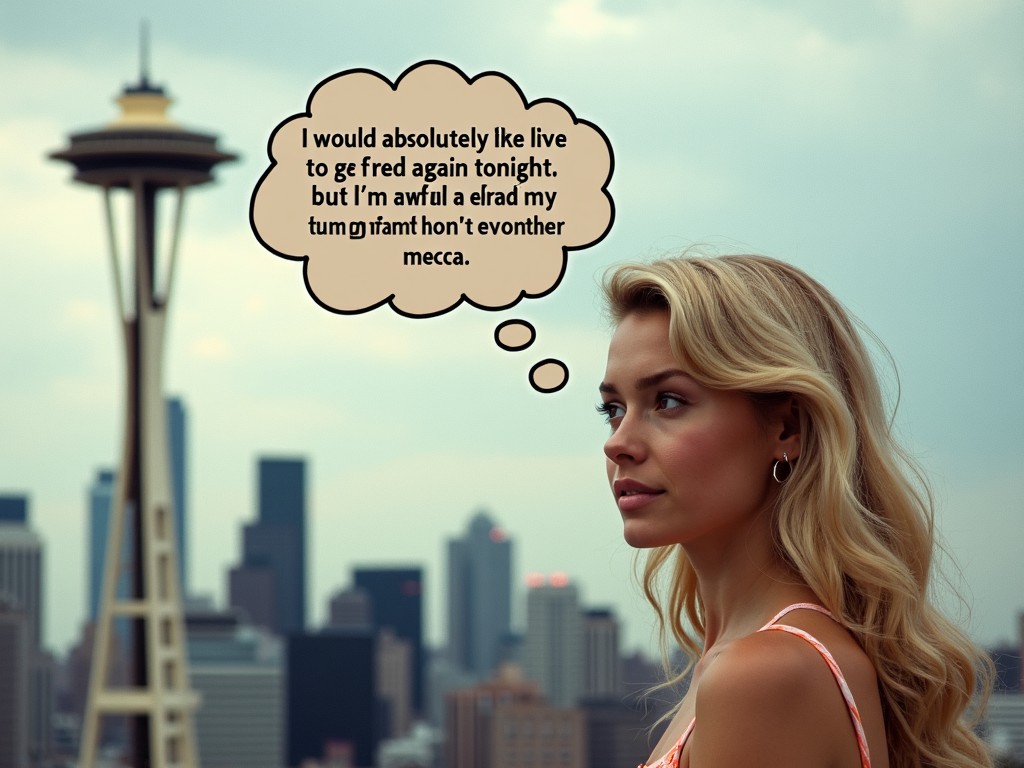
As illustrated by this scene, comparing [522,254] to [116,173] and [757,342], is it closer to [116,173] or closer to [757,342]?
[757,342]

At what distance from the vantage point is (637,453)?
147 cm

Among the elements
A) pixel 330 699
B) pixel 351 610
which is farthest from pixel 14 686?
pixel 351 610

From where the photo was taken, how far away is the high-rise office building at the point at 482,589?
354ft

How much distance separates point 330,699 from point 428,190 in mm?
91016

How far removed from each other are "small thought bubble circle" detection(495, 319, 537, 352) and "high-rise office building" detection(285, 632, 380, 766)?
88.2 metres

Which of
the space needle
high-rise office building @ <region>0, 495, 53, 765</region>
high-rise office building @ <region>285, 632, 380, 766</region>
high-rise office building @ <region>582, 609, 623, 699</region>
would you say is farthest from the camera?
high-rise office building @ <region>285, 632, 380, 766</region>

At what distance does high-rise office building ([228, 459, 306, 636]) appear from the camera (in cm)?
11106

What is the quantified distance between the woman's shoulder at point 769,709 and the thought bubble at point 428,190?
132cm

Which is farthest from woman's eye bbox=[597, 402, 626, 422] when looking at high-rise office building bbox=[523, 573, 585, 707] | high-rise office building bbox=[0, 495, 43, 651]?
high-rise office building bbox=[523, 573, 585, 707]

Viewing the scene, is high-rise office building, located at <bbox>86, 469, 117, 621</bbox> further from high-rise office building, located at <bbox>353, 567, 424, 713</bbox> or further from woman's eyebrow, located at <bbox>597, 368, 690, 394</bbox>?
woman's eyebrow, located at <bbox>597, 368, 690, 394</bbox>

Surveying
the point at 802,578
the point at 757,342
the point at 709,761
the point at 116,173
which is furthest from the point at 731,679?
A: the point at 116,173

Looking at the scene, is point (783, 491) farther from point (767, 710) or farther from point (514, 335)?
point (514, 335)

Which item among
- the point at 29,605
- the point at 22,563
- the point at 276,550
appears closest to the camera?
the point at 29,605

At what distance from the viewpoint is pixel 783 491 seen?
4.85 feet
